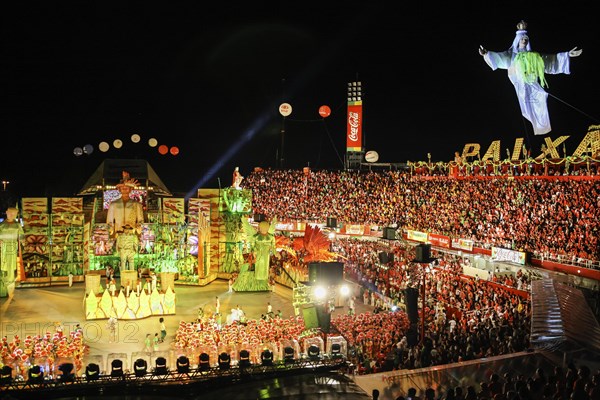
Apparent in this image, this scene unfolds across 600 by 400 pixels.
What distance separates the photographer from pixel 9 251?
24.5m

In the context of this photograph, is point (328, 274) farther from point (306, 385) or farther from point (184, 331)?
point (306, 385)

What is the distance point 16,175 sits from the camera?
4325cm

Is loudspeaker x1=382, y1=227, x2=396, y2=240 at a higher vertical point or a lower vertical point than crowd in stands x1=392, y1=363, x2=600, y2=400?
higher

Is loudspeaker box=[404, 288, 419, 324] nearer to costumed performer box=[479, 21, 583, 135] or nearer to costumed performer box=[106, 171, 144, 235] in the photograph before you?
costumed performer box=[106, 171, 144, 235]

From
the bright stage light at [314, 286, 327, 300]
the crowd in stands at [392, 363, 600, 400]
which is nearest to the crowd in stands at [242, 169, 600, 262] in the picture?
the bright stage light at [314, 286, 327, 300]

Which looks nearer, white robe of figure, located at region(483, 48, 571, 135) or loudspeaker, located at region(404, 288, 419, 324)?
loudspeaker, located at region(404, 288, 419, 324)

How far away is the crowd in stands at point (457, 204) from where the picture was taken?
23.1 m

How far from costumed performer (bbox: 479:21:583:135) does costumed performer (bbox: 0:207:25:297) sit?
25910mm

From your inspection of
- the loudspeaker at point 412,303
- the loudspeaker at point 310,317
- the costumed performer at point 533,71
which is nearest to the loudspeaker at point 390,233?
the loudspeaker at point 412,303

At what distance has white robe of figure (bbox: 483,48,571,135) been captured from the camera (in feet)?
92.0

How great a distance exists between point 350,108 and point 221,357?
37687 millimetres

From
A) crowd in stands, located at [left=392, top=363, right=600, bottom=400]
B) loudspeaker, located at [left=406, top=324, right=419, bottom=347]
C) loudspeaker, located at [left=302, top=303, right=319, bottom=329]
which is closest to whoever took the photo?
crowd in stands, located at [left=392, top=363, right=600, bottom=400]

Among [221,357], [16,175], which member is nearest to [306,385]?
[221,357]

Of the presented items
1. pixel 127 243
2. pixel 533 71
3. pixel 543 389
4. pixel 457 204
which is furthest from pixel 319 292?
pixel 533 71
